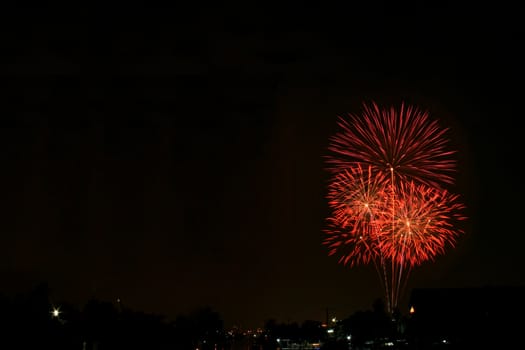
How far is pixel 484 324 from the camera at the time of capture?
4044 centimetres

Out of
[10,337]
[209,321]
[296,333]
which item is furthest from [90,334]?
[209,321]

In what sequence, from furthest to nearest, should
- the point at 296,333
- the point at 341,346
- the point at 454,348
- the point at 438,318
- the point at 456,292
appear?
the point at 296,333
the point at 341,346
the point at 456,292
the point at 438,318
the point at 454,348

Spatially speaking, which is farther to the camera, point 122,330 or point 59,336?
point 122,330

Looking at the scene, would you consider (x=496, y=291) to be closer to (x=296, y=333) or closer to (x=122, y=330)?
(x=122, y=330)

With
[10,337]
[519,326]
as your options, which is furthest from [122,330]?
[519,326]

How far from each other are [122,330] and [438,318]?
4285 cm

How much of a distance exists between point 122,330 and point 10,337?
3526cm

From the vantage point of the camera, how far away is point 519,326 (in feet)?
121

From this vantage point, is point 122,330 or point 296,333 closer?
point 122,330

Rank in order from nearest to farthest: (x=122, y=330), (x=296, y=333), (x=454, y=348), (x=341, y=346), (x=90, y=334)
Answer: (x=454, y=348)
(x=341, y=346)
(x=90, y=334)
(x=122, y=330)
(x=296, y=333)

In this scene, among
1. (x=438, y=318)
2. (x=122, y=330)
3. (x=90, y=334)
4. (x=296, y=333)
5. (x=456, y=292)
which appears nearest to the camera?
(x=438, y=318)

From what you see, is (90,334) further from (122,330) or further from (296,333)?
(296,333)

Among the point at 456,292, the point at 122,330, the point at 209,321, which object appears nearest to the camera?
the point at 456,292

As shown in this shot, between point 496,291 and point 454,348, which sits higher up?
point 496,291
